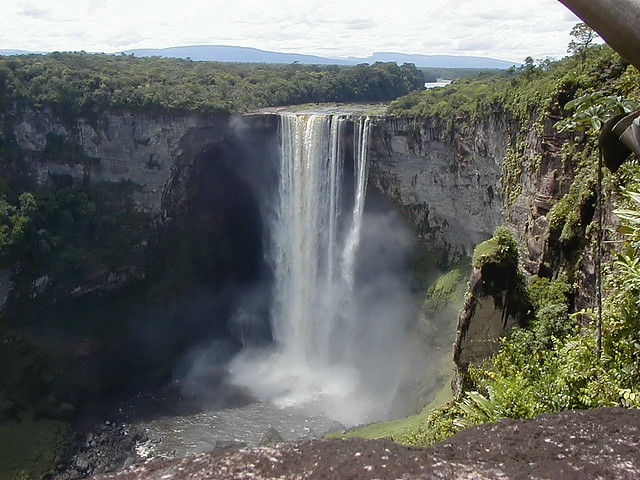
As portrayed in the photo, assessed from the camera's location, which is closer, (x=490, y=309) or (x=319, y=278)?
(x=490, y=309)

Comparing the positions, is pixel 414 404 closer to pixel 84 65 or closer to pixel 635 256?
pixel 635 256

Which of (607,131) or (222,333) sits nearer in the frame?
(607,131)

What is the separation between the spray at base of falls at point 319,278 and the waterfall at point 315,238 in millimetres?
57

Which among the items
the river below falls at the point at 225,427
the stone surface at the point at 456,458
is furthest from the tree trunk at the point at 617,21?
the river below falls at the point at 225,427

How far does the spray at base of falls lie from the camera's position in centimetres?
2880

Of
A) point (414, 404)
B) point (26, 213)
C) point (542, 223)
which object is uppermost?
point (542, 223)

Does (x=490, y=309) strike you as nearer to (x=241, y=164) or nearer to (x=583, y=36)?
(x=583, y=36)

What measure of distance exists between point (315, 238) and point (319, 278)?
2.45m

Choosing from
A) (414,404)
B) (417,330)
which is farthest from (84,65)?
(414,404)

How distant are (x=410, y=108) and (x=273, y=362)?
16.4 metres

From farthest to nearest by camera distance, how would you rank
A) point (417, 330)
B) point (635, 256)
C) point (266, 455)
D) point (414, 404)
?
point (417, 330)
point (414, 404)
point (635, 256)
point (266, 455)

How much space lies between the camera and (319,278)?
31719 millimetres

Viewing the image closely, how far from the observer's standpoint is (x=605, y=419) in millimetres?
4402

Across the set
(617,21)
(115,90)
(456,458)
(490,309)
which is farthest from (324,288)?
(617,21)
